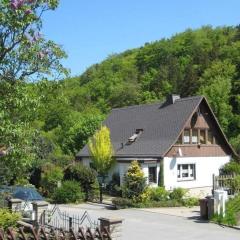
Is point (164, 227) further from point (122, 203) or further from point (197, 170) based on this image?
point (197, 170)

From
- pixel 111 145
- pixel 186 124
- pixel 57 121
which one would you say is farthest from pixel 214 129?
pixel 57 121

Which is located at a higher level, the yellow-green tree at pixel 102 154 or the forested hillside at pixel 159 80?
the forested hillside at pixel 159 80

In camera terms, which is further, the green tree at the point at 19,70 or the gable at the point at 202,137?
the gable at the point at 202,137

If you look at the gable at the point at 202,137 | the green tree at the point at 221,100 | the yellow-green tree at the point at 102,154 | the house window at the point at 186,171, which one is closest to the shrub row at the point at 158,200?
the house window at the point at 186,171

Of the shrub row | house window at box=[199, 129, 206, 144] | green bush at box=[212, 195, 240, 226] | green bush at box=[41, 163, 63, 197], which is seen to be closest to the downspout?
the shrub row

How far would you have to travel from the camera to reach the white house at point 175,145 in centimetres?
3488

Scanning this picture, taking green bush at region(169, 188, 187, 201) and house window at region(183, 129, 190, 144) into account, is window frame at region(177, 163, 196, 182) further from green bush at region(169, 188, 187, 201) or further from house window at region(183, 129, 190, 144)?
green bush at region(169, 188, 187, 201)

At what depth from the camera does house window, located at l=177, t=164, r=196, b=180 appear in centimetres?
3597

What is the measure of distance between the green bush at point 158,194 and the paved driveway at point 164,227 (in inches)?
117

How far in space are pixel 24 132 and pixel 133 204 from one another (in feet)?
57.5

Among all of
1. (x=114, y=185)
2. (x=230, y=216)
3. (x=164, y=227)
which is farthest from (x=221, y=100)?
(x=164, y=227)

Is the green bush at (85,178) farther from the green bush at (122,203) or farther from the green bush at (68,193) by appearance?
the green bush at (122,203)

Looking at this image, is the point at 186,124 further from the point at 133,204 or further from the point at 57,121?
the point at 57,121

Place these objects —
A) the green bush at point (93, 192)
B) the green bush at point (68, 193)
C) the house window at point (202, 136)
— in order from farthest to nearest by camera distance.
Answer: the house window at point (202, 136) < the green bush at point (93, 192) < the green bush at point (68, 193)
